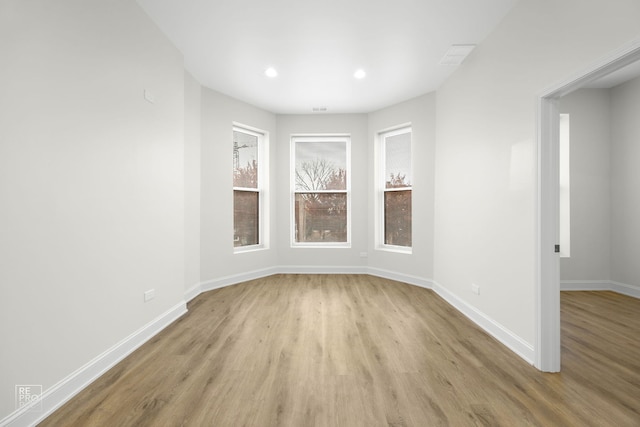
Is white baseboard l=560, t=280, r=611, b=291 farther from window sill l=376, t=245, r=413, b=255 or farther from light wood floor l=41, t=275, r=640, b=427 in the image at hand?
window sill l=376, t=245, r=413, b=255

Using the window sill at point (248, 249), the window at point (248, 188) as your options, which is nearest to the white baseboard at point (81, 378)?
the window sill at point (248, 249)

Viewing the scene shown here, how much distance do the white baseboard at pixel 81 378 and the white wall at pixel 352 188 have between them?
8.64 ft

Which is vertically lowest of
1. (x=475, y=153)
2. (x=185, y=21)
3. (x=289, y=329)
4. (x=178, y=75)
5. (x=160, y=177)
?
(x=289, y=329)

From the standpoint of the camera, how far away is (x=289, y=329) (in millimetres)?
2754

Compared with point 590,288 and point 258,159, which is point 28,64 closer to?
point 258,159

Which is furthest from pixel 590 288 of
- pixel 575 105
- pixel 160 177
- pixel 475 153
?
pixel 160 177

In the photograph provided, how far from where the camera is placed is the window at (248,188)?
4.60m

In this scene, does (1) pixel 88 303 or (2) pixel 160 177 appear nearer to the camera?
(1) pixel 88 303

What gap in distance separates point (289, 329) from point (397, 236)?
2708 mm

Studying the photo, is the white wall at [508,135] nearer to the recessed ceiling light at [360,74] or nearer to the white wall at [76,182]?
the recessed ceiling light at [360,74]

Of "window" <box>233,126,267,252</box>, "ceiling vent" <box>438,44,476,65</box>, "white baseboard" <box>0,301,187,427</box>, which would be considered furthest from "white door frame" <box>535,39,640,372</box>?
"window" <box>233,126,267,252</box>

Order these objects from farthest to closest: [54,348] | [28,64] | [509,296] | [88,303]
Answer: [509,296] → [88,303] → [54,348] → [28,64]

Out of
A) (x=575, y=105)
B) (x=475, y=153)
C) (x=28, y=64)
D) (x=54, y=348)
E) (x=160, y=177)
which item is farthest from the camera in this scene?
(x=575, y=105)

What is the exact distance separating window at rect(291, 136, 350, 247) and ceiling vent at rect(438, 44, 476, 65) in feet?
7.31
